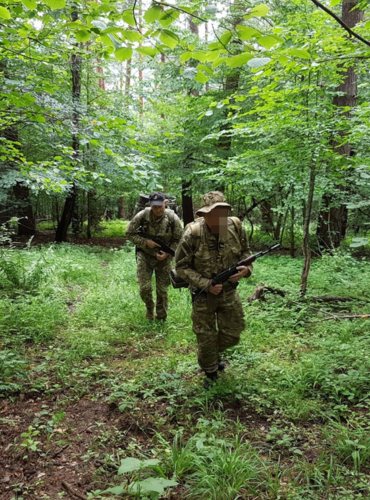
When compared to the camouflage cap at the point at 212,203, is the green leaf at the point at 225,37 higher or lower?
higher

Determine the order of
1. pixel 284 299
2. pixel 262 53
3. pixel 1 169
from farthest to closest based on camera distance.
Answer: pixel 1 169, pixel 284 299, pixel 262 53

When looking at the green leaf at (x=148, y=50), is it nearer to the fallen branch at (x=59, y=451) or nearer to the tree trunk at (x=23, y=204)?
the fallen branch at (x=59, y=451)

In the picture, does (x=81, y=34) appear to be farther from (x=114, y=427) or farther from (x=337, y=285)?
(x=337, y=285)

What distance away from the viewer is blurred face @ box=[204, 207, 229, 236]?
4.01 m

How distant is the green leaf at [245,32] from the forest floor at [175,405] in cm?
233

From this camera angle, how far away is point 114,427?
3.55 metres

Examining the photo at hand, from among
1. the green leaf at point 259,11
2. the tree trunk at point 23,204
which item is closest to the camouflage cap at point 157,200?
the green leaf at point 259,11

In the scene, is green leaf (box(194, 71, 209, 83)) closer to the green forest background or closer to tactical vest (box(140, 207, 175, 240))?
the green forest background

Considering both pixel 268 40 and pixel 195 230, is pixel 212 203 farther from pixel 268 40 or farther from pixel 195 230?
Answer: pixel 268 40

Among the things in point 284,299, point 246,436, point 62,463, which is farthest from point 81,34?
point 284,299

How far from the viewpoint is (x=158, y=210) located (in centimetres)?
598

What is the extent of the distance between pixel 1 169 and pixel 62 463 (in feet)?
32.8

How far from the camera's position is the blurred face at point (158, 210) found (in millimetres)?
5881

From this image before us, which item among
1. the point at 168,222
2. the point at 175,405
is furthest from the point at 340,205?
the point at 175,405
